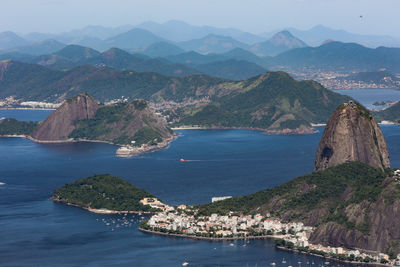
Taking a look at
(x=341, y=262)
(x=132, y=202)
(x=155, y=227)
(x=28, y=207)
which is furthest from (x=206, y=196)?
(x=341, y=262)

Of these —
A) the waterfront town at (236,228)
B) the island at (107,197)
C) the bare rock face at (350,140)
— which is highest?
the bare rock face at (350,140)

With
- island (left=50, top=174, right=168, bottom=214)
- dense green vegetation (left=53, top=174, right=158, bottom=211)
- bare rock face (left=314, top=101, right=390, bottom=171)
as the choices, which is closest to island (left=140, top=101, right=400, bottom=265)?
bare rock face (left=314, top=101, right=390, bottom=171)

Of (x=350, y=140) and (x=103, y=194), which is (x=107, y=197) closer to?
(x=103, y=194)

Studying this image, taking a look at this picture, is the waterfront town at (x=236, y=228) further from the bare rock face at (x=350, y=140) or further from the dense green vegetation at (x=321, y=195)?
the bare rock face at (x=350, y=140)

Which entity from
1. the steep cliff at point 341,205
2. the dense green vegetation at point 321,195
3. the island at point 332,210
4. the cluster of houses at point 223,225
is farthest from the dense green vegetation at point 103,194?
the steep cliff at point 341,205

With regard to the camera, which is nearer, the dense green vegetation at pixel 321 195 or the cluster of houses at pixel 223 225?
the dense green vegetation at pixel 321 195

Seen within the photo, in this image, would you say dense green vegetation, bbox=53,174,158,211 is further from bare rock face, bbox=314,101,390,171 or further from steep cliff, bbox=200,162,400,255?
bare rock face, bbox=314,101,390,171

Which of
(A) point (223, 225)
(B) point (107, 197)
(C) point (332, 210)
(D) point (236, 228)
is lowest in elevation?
(D) point (236, 228)

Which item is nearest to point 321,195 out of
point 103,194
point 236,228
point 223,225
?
point 236,228
